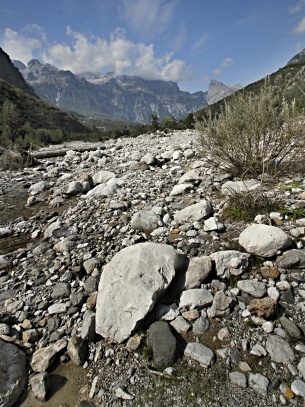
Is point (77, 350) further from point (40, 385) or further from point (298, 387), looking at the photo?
point (298, 387)

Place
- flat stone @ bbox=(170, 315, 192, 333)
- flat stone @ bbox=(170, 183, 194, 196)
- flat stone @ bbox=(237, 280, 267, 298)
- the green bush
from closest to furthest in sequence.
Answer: flat stone @ bbox=(170, 315, 192, 333) → flat stone @ bbox=(237, 280, 267, 298) → the green bush → flat stone @ bbox=(170, 183, 194, 196)

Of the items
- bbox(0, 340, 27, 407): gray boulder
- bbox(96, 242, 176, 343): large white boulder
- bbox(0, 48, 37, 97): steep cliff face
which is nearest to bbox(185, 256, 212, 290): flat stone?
bbox(96, 242, 176, 343): large white boulder

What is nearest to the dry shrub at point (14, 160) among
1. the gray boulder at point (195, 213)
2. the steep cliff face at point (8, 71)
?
the gray boulder at point (195, 213)

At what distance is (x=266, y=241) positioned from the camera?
2.87m

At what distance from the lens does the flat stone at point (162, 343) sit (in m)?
2.02

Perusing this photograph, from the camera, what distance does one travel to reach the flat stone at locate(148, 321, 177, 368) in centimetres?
202

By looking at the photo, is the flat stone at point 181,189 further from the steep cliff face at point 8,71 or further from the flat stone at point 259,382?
the steep cliff face at point 8,71

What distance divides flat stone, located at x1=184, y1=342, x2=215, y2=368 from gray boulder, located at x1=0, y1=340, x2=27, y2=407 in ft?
4.88

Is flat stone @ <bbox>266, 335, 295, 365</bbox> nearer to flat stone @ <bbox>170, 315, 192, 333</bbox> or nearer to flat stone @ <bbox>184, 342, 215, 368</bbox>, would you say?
flat stone @ <bbox>184, 342, 215, 368</bbox>

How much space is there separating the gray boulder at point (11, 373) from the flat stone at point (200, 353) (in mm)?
1487

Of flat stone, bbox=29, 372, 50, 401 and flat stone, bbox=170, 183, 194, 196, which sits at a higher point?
flat stone, bbox=170, 183, 194, 196

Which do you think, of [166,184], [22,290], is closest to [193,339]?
[22,290]

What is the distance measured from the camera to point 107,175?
8.12m

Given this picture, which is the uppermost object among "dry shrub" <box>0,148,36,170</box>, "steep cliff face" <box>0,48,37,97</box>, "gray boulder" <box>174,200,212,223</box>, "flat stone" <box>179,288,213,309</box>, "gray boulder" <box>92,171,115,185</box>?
"steep cliff face" <box>0,48,37,97</box>
